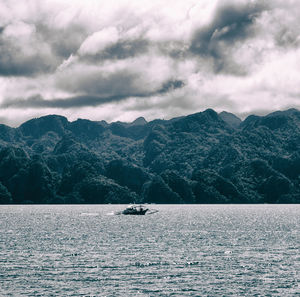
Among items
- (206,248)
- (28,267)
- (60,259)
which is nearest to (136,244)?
(206,248)

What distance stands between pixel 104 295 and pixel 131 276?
1547 centimetres

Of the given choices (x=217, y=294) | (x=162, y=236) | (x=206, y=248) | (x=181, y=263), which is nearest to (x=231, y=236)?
(x=162, y=236)

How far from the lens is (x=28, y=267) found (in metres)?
99.6

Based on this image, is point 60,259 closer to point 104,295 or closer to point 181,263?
point 181,263

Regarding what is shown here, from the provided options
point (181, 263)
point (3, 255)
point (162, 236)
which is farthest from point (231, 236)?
point (3, 255)

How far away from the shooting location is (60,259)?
4341 inches

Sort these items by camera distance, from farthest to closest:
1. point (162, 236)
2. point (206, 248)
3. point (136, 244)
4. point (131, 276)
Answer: point (162, 236)
point (136, 244)
point (206, 248)
point (131, 276)

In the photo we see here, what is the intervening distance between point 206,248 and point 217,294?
56019mm

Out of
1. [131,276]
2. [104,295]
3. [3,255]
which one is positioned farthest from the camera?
[3,255]

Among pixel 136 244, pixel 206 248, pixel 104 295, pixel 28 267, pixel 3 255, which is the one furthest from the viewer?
pixel 136 244

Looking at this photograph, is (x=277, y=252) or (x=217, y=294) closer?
(x=217, y=294)

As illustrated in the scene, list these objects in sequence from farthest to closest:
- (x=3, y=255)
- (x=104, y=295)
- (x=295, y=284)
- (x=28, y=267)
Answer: (x=3, y=255) → (x=28, y=267) → (x=295, y=284) → (x=104, y=295)

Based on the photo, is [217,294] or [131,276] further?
[131,276]

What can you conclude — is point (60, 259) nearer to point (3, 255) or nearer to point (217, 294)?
point (3, 255)
